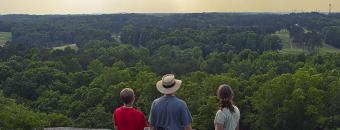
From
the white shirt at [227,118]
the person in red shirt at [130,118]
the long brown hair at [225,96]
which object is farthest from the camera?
the person in red shirt at [130,118]

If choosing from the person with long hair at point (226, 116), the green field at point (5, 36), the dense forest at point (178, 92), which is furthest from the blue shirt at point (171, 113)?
the green field at point (5, 36)

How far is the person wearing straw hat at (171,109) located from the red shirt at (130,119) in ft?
1.03

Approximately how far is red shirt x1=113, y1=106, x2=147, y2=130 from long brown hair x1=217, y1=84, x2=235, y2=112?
4.78ft

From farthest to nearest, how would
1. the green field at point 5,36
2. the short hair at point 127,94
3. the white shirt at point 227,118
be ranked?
1. the green field at point 5,36
2. the white shirt at point 227,118
3. the short hair at point 127,94

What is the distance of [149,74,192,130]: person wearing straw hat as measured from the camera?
9.33 meters

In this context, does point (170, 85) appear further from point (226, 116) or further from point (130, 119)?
point (226, 116)

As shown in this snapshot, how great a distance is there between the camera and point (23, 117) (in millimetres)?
35500

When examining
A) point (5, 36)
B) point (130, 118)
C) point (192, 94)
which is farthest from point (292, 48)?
point (130, 118)

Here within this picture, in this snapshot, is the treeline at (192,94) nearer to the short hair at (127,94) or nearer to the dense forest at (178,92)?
the dense forest at (178,92)

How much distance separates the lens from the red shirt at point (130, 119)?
372 inches

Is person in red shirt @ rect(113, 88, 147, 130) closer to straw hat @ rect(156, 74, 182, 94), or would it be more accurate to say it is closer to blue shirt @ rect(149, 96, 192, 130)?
blue shirt @ rect(149, 96, 192, 130)

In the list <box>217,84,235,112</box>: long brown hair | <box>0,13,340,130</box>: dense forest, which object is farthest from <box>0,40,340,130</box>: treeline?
<box>217,84,235,112</box>: long brown hair

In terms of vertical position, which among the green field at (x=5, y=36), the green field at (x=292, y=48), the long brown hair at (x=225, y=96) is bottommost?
the green field at (x=292, y=48)

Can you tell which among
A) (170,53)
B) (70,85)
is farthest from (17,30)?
(70,85)
